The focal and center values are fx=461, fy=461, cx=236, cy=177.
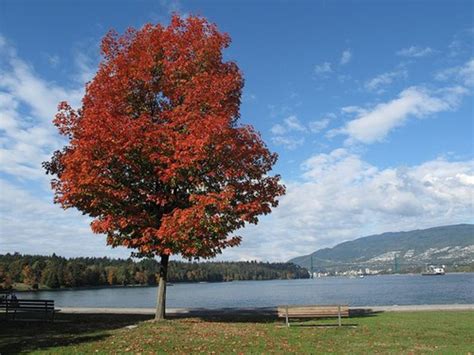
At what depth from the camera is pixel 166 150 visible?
19.3 meters

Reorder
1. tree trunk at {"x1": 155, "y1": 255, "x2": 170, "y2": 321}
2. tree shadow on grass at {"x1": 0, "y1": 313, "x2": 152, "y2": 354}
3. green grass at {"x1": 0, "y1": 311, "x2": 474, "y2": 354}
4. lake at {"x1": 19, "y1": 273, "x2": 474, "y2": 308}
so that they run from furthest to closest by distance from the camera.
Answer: lake at {"x1": 19, "y1": 273, "x2": 474, "y2": 308} → tree trunk at {"x1": 155, "y1": 255, "x2": 170, "y2": 321} → tree shadow on grass at {"x1": 0, "y1": 313, "x2": 152, "y2": 354} → green grass at {"x1": 0, "y1": 311, "x2": 474, "y2": 354}

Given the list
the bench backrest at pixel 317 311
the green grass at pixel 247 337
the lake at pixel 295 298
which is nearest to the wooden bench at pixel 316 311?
the bench backrest at pixel 317 311

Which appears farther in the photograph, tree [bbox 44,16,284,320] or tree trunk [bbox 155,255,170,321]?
tree trunk [bbox 155,255,170,321]

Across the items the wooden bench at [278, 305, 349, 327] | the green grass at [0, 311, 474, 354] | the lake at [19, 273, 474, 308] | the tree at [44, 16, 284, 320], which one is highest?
the tree at [44, 16, 284, 320]

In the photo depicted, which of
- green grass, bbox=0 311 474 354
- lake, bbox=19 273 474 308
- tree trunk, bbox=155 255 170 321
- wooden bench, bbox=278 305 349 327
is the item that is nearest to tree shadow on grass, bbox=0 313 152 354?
green grass, bbox=0 311 474 354

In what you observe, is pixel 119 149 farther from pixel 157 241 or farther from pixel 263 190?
pixel 263 190

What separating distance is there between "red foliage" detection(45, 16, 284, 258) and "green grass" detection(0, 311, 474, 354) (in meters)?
3.70

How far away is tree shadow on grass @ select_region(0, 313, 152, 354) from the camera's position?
568 inches

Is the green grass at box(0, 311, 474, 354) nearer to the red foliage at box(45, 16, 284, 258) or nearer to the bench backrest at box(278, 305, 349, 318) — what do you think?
the bench backrest at box(278, 305, 349, 318)

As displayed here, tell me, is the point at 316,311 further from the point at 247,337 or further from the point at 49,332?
the point at 49,332

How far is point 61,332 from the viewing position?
17547 mm

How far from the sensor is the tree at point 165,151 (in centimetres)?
1858

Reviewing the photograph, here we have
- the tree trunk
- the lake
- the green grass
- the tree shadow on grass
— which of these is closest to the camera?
the green grass

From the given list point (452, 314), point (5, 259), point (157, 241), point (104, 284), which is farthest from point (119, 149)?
point (5, 259)
